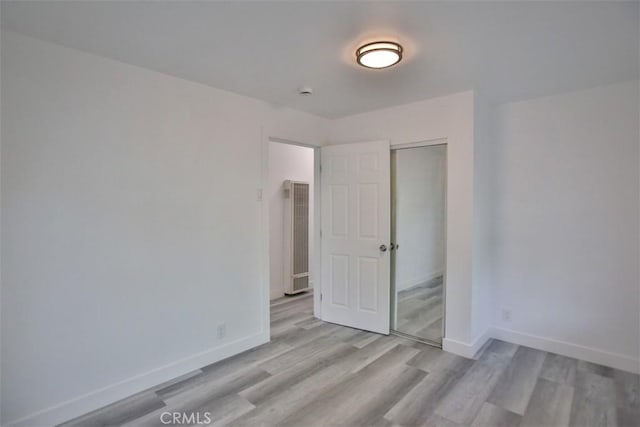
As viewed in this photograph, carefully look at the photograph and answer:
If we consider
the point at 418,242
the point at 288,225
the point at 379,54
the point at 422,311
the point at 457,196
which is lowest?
the point at 422,311

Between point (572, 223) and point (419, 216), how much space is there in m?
1.40

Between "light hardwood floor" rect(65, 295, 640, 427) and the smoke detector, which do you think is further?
A: the smoke detector

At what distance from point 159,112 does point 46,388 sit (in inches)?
78.6

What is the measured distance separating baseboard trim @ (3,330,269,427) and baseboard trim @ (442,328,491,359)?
1870mm

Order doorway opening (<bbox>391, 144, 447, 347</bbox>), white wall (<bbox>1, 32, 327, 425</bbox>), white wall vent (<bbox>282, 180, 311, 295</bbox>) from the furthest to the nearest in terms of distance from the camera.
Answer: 1. white wall vent (<bbox>282, 180, 311, 295</bbox>)
2. doorway opening (<bbox>391, 144, 447, 347</bbox>)
3. white wall (<bbox>1, 32, 327, 425</bbox>)

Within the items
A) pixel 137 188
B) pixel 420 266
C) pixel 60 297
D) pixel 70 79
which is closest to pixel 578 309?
pixel 420 266

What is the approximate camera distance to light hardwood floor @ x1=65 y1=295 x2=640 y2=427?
2146 millimetres

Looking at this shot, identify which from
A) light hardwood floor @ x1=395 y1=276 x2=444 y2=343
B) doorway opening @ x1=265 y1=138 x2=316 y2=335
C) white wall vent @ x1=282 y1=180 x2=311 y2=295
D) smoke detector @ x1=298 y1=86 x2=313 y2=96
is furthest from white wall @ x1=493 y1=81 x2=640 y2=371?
white wall vent @ x1=282 y1=180 x2=311 y2=295

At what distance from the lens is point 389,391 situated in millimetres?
2455

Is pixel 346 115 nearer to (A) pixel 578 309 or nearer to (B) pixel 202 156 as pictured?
(B) pixel 202 156

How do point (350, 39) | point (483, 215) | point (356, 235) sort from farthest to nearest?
1. point (356, 235)
2. point (483, 215)
3. point (350, 39)

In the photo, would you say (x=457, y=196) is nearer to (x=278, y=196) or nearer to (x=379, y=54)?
(x=379, y=54)

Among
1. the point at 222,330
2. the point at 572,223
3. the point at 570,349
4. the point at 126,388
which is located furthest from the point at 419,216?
the point at 126,388
